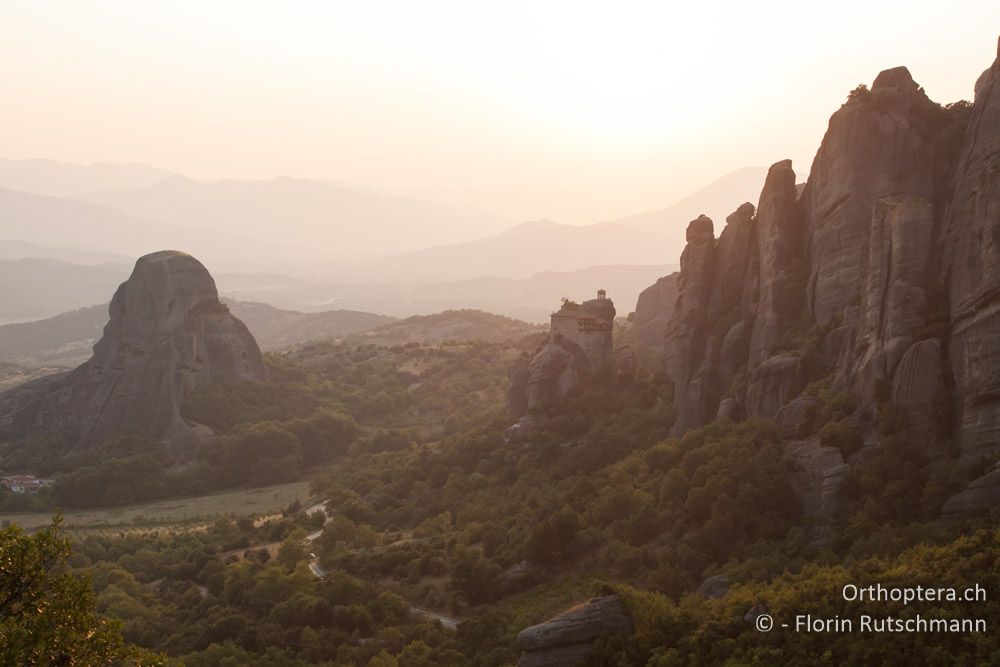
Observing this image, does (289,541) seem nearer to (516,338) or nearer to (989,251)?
(989,251)

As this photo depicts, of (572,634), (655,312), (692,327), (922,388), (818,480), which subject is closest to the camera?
(572,634)

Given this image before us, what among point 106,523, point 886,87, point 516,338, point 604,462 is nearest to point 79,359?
point 516,338

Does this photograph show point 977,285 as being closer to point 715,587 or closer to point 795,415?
point 795,415

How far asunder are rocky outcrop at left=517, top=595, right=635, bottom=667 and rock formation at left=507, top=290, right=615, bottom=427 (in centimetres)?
3206

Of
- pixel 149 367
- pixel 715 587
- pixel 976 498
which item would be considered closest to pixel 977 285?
pixel 976 498

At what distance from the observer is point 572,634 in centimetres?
2816

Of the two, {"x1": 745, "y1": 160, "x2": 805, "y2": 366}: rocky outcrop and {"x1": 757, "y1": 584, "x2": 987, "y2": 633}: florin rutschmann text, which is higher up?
{"x1": 745, "y1": 160, "x2": 805, "y2": 366}: rocky outcrop

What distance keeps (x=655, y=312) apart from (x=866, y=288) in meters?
49.5

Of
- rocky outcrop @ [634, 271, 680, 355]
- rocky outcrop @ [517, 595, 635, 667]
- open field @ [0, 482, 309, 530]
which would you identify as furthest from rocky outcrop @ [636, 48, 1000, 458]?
open field @ [0, 482, 309, 530]

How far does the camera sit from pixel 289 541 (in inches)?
2158

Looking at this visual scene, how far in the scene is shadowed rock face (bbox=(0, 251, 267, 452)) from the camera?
89.3 meters

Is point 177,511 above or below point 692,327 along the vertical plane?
below

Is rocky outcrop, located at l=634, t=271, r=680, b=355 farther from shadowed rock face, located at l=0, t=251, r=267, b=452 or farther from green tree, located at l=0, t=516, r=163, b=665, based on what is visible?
green tree, located at l=0, t=516, r=163, b=665

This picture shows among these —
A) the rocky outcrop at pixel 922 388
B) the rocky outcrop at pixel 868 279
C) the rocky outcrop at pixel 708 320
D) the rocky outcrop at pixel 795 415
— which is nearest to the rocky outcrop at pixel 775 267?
the rocky outcrop at pixel 868 279
